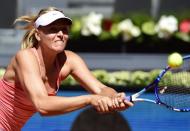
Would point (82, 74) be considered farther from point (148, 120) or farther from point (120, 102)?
point (148, 120)

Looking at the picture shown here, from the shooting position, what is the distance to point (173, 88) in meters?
4.36

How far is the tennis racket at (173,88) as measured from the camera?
13.1ft

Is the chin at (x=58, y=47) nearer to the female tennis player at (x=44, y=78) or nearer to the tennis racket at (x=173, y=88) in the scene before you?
the female tennis player at (x=44, y=78)

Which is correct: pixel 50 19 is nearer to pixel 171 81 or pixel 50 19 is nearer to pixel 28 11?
pixel 171 81

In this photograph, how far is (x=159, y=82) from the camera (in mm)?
4109

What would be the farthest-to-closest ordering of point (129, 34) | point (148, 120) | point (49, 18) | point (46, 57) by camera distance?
point (129, 34)
point (148, 120)
point (46, 57)
point (49, 18)

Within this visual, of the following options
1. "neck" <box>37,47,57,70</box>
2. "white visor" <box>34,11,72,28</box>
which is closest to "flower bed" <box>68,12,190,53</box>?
"neck" <box>37,47,57,70</box>

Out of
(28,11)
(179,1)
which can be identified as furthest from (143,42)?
(28,11)

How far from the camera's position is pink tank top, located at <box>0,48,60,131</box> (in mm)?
3998

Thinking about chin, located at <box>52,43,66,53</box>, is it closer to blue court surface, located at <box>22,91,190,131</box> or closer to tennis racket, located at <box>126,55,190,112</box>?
tennis racket, located at <box>126,55,190,112</box>

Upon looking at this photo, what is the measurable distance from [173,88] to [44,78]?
32.8 inches

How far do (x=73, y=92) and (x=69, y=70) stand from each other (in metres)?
2.21

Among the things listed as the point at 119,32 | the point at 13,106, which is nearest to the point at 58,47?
the point at 13,106

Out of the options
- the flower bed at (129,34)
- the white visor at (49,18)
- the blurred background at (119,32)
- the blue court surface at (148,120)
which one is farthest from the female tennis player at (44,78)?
the flower bed at (129,34)
